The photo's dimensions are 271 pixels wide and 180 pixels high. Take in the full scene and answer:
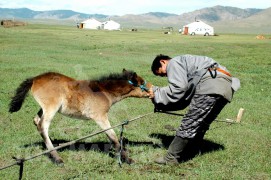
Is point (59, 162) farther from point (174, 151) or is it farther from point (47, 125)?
point (174, 151)

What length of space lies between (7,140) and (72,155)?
5.78ft

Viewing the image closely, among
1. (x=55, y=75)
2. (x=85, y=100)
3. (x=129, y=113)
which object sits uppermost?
(x=55, y=75)

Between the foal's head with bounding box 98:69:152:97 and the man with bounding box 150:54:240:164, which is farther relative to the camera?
the foal's head with bounding box 98:69:152:97

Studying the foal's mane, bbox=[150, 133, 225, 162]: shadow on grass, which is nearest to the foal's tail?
the foal's mane

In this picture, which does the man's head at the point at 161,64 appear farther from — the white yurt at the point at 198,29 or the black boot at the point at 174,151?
the white yurt at the point at 198,29

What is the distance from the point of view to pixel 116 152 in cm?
746

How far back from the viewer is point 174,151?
7.24 meters

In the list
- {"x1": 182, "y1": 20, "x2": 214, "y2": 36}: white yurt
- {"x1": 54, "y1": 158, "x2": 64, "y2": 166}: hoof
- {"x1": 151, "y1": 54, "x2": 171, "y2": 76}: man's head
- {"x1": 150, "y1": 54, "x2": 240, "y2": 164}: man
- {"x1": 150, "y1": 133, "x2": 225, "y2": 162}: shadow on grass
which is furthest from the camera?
{"x1": 182, "y1": 20, "x2": 214, "y2": 36}: white yurt

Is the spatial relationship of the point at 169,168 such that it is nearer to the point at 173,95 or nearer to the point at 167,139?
the point at 173,95

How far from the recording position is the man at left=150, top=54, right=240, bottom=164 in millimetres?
6867

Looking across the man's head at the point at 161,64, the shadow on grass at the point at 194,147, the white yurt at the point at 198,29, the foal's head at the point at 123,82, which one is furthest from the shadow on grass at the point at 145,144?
the white yurt at the point at 198,29

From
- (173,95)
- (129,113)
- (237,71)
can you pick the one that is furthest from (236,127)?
(237,71)

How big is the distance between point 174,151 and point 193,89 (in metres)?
1.27

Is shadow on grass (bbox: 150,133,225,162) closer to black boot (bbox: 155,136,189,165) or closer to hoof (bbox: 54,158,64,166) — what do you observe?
black boot (bbox: 155,136,189,165)
